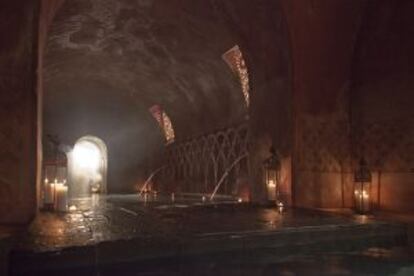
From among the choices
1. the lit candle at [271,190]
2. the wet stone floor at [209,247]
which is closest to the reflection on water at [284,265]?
A: the wet stone floor at [209,247]

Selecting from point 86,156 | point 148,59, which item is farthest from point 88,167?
point 148,59

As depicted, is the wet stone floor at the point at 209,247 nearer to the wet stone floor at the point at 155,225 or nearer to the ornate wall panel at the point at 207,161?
the wet stone floor at the point at 155,225

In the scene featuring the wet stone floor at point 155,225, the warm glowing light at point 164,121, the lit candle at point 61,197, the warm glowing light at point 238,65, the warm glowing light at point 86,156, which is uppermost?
A: the warm glowing light at point 238,65

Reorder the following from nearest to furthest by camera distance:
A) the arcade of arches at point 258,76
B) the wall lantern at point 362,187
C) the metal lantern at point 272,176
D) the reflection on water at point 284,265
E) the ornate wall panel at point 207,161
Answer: the reflection on water at point 284,265 → the arcade of arches at point 258,76 → the wall lantern at point 362,187 → the metal lantern at point 272,176 → the ornate wall panel at point 207,161

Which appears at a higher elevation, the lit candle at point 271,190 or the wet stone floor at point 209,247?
the lit candle at point 271,190

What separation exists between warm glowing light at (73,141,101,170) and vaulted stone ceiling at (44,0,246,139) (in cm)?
407

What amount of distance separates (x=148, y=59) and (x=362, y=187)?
28.4 feet

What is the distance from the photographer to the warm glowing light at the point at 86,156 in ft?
75.9

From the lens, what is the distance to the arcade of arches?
21.9 ft

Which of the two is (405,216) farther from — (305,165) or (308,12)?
(308,12)

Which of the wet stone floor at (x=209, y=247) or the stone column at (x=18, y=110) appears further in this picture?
the stone column at (x=18, y=110)

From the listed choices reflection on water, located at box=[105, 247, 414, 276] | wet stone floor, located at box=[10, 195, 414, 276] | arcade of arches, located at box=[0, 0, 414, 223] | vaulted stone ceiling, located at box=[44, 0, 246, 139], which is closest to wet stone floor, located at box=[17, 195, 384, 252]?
wet stone floor, located at box=[10, 195, 414, 276]

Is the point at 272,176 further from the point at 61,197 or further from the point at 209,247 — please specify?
the point at 209,247

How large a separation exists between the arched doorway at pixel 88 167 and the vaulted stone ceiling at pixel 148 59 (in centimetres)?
255
